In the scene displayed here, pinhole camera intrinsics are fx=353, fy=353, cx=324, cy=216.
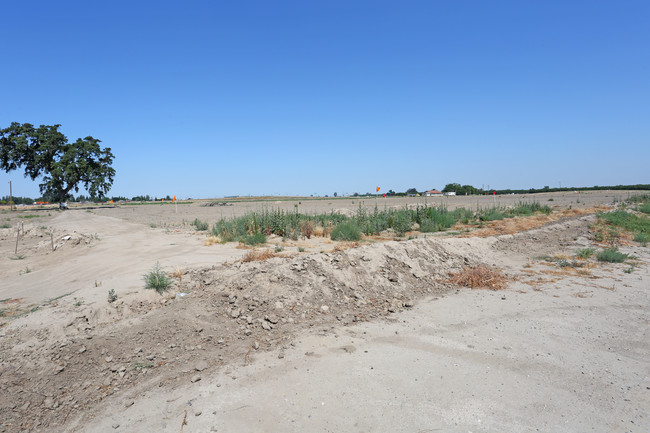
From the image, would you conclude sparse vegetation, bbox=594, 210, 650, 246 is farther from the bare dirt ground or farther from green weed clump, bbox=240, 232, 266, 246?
green weed clump, bbox=240, 232, 266, 246

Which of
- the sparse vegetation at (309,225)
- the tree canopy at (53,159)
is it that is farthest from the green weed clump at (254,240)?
the tree canopy at (53,159)

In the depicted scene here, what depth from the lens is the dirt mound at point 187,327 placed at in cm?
412

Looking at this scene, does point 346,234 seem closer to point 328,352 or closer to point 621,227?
point 328,352

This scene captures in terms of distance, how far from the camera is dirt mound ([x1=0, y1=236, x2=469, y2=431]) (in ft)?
13.5

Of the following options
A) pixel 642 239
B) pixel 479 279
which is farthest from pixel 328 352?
pixel 642 239

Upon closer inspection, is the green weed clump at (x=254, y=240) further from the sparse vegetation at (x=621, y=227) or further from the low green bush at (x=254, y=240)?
the sparse vegetation at (x=621, y=227)

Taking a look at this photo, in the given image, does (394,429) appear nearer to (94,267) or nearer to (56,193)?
(94,267)

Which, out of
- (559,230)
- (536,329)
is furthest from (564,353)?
(559,230)

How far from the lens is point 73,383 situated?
4223 millimetres

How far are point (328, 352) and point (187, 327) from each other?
84.2 inches

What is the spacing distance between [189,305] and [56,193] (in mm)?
59998

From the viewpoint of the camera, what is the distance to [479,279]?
8.14 meters

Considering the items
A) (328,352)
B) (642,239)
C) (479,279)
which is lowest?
(328,352)

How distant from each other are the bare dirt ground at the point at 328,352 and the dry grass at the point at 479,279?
0.23 metres
